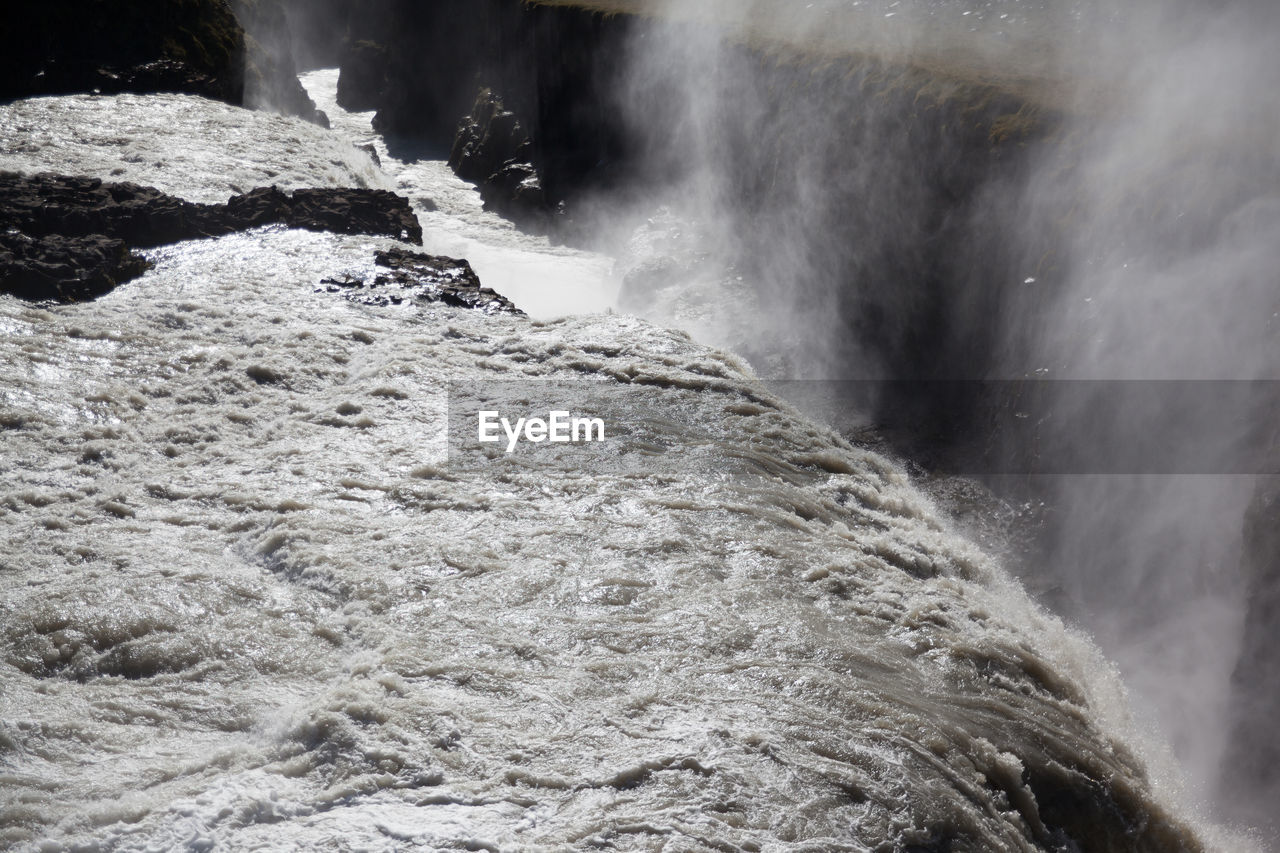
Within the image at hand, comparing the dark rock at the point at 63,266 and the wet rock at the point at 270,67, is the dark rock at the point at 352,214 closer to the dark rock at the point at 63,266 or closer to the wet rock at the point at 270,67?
the dark rock at the point at 63,266

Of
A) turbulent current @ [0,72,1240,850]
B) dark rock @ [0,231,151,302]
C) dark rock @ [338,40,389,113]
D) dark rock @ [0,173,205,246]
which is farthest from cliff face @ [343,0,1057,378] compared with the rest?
dark rock @ [0,231,151,302]

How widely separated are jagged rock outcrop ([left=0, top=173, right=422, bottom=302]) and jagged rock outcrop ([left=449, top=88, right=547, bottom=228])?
7.71 meters

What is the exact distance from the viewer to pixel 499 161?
2202 cm

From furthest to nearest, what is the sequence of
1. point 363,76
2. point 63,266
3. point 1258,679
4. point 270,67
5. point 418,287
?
point 363,76
point 270,67
point 418,287
point 63,266
point 1258,679

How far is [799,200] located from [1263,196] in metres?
6.99

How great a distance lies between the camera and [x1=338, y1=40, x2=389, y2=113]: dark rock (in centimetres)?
2902

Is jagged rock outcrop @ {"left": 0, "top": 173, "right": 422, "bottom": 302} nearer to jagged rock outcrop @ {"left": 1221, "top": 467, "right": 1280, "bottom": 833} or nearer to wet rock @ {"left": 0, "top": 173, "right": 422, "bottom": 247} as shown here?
wet rock @ {"left": 0, "top": 173, "right": 422, "bottom": 247}

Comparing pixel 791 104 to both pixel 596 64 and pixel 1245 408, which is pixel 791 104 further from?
pixel 1245 408

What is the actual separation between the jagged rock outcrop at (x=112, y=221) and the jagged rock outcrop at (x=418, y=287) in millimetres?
1436

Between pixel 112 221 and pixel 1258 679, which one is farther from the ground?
pixel 112 221

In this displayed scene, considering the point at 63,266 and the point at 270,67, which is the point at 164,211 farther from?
the point at 270,67

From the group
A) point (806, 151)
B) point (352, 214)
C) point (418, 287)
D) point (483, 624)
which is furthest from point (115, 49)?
point (483, 624)

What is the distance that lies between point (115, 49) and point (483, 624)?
51.1 ft

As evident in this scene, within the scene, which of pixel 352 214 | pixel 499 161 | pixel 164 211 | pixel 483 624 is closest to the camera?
pixel 483 624
